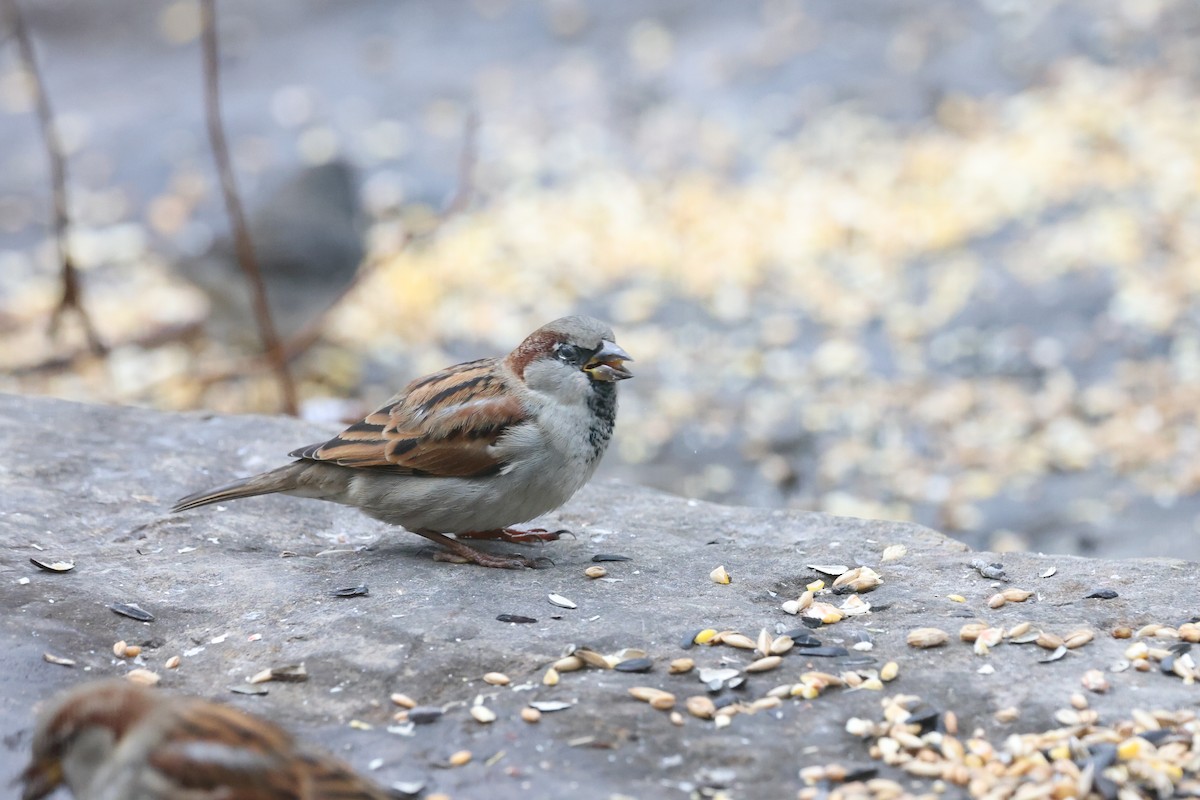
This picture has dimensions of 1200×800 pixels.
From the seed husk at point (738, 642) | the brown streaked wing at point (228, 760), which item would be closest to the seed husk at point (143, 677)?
the brown streaked wing at point (228, 760)

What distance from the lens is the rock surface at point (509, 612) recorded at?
121 inches

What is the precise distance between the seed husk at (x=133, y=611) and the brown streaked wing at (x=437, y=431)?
2.54ft

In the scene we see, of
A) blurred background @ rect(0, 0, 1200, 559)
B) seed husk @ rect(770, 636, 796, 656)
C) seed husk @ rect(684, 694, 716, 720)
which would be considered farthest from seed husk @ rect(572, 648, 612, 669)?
blurred background @ rect(0, 0, 1200, 559)

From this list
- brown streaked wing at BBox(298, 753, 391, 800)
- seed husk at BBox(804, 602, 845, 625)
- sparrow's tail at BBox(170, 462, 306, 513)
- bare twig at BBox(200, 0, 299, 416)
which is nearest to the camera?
brown streaked wing at BBox(298, 753, 391, 800)

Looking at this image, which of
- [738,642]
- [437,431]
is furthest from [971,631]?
[437,431]

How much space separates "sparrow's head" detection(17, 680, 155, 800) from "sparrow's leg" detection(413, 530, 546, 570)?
5.42 ft

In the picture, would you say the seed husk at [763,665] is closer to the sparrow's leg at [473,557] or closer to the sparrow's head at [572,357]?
the sparrow's leg at [473,557]

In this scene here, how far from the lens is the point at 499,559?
431 cm

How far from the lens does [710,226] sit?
10414mm

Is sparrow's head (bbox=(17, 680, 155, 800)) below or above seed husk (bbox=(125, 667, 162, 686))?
above

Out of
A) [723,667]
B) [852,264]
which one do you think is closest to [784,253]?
[852,264]

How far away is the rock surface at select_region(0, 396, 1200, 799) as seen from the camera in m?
3.08

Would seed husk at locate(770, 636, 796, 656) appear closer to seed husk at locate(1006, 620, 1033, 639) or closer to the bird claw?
seed husk at locate(1006, 620, 1033, 639)

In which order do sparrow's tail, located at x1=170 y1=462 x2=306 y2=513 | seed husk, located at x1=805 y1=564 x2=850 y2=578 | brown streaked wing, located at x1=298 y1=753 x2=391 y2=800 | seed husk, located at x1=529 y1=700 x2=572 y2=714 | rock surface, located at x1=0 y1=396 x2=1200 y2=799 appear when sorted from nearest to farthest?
brown streaked wing, located at x1=298 y1=753 x2=391 y2=800 → rock surface, located at x1=0 y1=396 x2=1200 y2=799 → seed husk, located at x1=529 y1=700 x2=572 y2=714 → seed husk, located at x1=805 y1=564 x2=850 y2=578 → sparrow's tail, located at x1=170 y1=462 x2=306 y2=513
